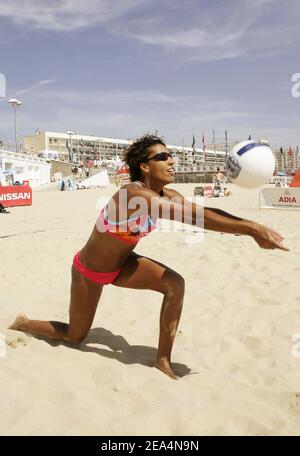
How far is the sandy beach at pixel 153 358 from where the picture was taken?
8.21ft

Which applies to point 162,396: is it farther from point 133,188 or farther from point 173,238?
point 173,238

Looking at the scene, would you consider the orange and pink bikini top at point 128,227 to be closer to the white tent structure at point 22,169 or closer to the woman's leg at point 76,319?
the woman's leg at point 76,319

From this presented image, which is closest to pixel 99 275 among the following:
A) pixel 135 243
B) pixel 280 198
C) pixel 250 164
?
pixel 135 243

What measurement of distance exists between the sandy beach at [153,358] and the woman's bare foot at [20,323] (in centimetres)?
18

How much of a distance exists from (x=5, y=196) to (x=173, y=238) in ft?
40.1

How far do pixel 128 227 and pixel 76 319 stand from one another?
104 cm

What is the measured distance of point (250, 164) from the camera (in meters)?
3.14

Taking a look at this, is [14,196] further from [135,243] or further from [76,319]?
[135,243]

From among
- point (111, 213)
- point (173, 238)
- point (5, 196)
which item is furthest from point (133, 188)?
point (5, 196)

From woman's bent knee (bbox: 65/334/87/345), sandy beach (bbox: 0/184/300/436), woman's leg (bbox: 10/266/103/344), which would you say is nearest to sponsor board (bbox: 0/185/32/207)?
sandy beach (bbox: 0/184/300/436)

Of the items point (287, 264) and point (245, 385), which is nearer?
point (245, 385)

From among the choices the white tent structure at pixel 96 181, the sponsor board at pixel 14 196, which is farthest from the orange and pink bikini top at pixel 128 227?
the white tent structure at pixel 96 181

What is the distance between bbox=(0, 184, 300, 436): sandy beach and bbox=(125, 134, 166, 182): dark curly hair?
5.19 feet

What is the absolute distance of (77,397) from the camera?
8.86 feet
